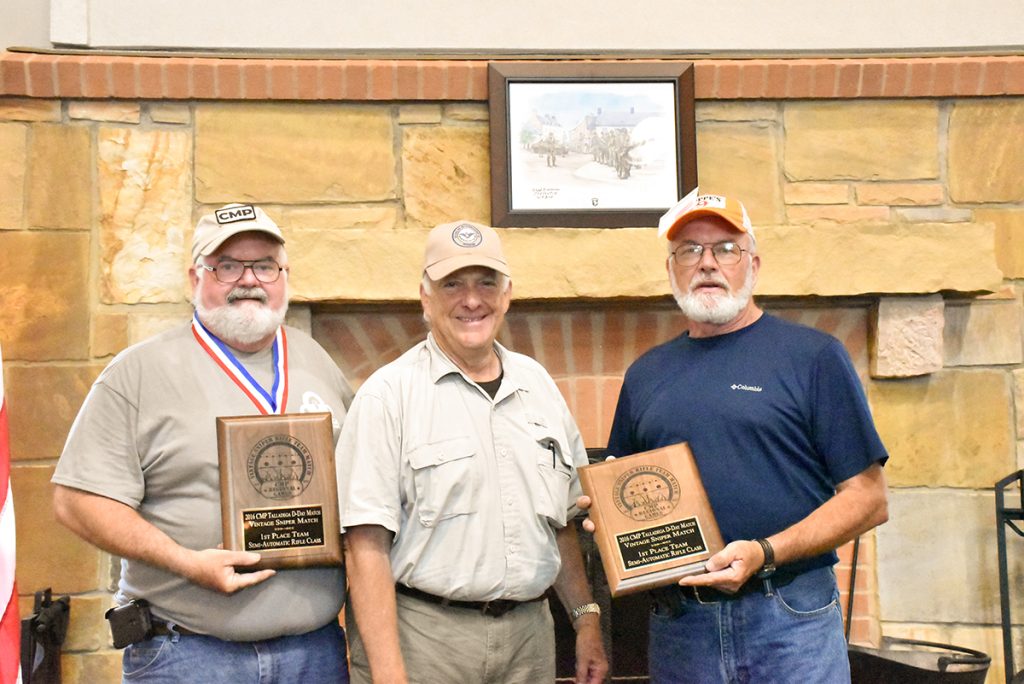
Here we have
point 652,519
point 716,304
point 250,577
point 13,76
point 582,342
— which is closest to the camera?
point 250,577

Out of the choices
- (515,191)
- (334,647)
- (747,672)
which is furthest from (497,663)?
(515,191)

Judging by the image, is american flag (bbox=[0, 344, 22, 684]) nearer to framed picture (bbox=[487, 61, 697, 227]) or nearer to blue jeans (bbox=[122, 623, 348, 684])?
blue jeans (bbox=[122, 623, 348, 684])

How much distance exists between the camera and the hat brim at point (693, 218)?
2.13 meters

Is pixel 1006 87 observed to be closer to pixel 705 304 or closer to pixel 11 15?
pixel 705 304

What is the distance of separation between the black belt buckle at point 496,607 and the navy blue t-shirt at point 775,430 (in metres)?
0.44

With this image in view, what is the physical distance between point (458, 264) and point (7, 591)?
3.87 ft

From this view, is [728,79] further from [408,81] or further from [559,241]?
[408,81]

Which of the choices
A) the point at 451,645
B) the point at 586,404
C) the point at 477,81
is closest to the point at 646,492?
the point at 451,645

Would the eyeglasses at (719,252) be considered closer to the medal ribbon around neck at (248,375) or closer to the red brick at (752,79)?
the medal ribbon around neck at (248,375)

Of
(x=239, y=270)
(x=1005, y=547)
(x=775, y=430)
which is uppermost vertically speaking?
(x=239, y=270)

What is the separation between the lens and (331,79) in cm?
303

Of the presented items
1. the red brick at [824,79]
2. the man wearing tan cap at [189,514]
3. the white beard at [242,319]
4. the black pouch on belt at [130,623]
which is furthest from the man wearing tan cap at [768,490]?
the red brick at [824,79]

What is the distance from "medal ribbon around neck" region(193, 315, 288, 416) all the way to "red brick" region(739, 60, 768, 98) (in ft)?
5.65

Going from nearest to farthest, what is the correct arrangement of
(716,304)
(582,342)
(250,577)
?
(250,577) < (716,304) < (582,342)
